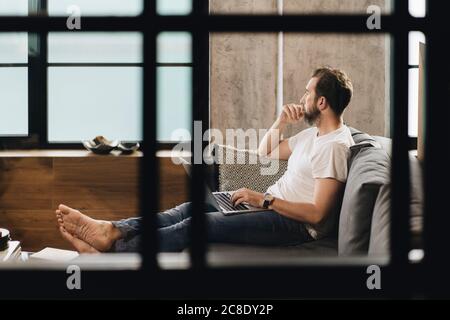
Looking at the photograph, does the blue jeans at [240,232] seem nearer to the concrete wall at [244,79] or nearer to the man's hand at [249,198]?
the man's hand at [249,198]

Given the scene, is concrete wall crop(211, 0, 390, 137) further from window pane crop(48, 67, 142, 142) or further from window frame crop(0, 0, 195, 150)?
window pane crop(48, 67, 142, 142)

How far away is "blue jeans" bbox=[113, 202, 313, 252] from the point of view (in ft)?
7.59

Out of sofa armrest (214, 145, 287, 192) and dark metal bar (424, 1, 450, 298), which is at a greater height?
dark metal bar (424, 1, 450, 298)

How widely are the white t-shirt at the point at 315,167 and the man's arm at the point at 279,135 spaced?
0.76 ft

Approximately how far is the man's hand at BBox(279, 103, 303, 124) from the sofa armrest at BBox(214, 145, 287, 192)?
10.5 inches

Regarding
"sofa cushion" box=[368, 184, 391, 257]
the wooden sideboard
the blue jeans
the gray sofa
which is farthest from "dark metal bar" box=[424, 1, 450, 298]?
the wooden sideboard

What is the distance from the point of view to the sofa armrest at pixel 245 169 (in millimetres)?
3162

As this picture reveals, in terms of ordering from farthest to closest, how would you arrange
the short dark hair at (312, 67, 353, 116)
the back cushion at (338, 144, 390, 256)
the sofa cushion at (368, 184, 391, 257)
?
the short dark hair at (312, 67, 353, 116), the back cushion at (338, 144, 390, 256), the sofa cushion at (368, 184, 391, 257)


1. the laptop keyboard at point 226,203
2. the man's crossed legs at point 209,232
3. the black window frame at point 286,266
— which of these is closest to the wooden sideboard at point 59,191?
the laptop keyboard at point 226,203

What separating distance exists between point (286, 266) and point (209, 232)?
5.58 ft

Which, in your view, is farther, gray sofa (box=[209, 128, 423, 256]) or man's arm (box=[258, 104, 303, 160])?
man's arm (box=[258, 104, 303, 160])

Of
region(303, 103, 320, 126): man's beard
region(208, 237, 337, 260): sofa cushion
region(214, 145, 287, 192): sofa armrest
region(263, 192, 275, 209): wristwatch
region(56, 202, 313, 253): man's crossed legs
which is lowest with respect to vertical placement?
region(208, 237, 337, 260): sofa cushion

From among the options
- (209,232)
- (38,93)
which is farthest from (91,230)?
(38,93)
